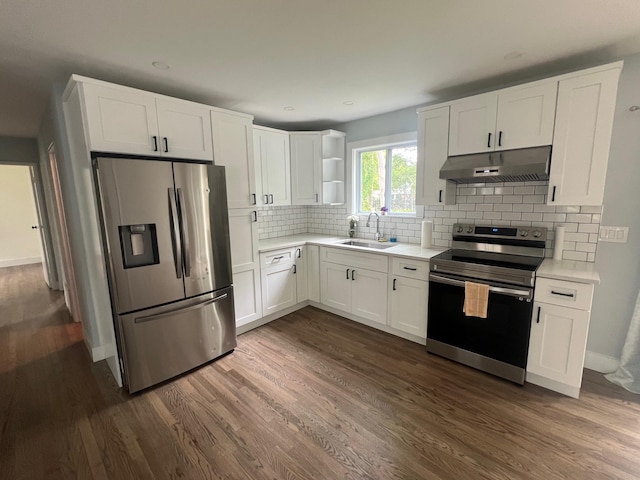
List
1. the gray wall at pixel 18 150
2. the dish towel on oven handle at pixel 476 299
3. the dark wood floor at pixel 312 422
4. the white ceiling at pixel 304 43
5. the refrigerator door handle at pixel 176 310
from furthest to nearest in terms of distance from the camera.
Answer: the gray wall at pixel 18 150 → the dish towel on oven handle at pixel 476 299 → the refrigerator door handle at pixel 176 310 → the dark wood floor at pixel 312 422 → the white ceiling at pixel 304 43

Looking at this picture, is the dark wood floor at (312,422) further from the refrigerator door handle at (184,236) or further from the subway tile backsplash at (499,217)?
the subway tile backsplash at (499,217)

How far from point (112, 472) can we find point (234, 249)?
1.83 meters

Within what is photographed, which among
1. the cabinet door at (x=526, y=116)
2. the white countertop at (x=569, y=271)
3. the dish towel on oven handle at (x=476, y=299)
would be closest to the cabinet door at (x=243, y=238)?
the dish towel on oven handle at (x=476, y=299)

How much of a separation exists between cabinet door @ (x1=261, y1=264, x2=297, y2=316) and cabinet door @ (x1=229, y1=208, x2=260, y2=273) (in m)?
0.27

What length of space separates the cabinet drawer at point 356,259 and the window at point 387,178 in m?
0.83

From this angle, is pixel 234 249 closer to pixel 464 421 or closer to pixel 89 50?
pixel 89 50

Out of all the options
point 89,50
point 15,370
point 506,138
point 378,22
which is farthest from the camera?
point 15,370

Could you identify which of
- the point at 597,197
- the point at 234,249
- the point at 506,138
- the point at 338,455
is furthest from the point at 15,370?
the point at 597,197

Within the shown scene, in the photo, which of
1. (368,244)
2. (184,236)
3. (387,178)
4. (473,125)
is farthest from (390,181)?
(184,236)

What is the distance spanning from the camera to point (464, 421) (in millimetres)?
1934

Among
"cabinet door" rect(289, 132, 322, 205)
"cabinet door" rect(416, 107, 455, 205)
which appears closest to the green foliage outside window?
"cabinet door" rect(416, 107, 455, 205)

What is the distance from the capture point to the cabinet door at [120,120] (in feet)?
6.62

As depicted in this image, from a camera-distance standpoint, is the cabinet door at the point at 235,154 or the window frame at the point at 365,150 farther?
the window frame at the point at 365,150

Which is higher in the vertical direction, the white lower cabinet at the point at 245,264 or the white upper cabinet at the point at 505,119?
the white upper cabinet at the point at 505,119
